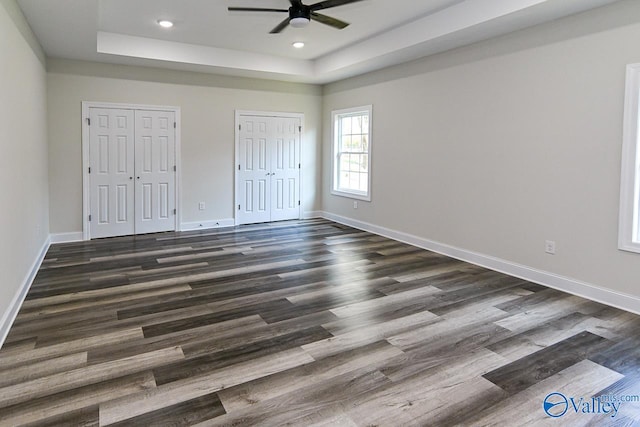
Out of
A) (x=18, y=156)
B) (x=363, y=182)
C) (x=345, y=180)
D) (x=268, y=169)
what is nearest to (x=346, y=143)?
(x=345, y=180)

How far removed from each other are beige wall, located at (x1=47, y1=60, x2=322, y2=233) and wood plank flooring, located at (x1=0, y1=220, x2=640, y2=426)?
1810 millimetres

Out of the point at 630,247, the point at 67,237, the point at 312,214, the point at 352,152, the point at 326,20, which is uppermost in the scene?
the point at 326,20

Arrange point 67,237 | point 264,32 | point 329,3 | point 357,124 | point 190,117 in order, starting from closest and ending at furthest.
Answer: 1. point 329,3
2. point 264,32
3. point 67,237
4. point 190,117
5. point 357,124

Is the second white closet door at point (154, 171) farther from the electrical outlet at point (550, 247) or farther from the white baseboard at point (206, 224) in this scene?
the electrical outlet at point (550, 247)

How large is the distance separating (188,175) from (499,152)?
15.3ft

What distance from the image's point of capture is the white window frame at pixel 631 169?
3504 millimetres

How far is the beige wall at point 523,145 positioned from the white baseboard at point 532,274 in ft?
0.20

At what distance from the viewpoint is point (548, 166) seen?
13.8 feet

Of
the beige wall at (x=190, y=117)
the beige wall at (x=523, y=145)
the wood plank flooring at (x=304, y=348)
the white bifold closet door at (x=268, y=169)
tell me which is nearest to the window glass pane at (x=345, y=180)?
the beige wall at (x=190, y=117)

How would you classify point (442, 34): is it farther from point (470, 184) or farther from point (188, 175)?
point (188, 175)

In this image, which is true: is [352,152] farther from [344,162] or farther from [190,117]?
[190,117]

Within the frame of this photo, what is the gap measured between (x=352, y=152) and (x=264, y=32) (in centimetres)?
273

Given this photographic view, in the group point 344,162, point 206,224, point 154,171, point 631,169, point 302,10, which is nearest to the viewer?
point 631,169

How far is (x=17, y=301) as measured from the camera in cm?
343
